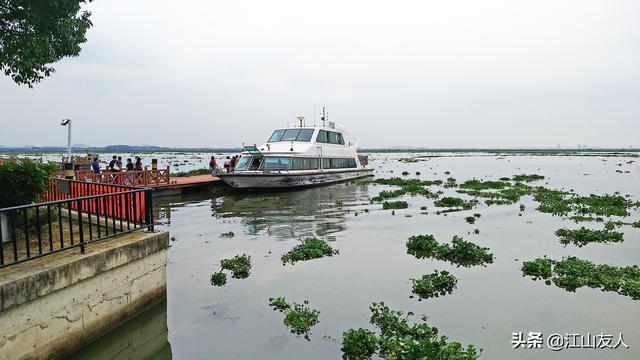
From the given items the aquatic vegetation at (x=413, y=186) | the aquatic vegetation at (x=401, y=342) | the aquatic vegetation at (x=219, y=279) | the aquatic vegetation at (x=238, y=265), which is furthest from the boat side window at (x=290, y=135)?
the aquatic vegetation at (x=401, y=342)

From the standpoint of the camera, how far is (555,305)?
27.4 feet

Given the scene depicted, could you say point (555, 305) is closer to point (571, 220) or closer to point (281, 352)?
point (281, 352)

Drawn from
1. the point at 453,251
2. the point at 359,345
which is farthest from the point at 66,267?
the point at 453,251

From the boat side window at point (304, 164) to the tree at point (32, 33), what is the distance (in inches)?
607

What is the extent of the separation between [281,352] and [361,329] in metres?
1.43

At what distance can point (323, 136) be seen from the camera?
31.5 metres

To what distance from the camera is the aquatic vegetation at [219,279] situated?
9.62 metres

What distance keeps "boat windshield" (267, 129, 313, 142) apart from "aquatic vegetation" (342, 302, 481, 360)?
23.0m

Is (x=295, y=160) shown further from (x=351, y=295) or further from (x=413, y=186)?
(x=351, y=295)

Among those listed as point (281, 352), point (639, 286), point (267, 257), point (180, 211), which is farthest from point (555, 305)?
point (180, 211)

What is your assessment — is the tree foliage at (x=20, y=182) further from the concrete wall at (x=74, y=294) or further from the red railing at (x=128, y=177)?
the red railing at (x=128, y=177)

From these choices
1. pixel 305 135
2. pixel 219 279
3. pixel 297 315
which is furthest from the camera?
pixel 305 135

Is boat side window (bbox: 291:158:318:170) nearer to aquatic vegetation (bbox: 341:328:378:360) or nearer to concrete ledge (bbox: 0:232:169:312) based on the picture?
concrete ledge (bbox: 0:232:169:312)

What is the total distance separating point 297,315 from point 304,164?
21170mm
